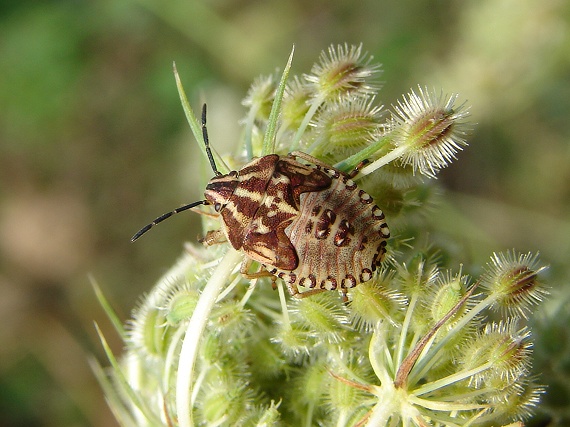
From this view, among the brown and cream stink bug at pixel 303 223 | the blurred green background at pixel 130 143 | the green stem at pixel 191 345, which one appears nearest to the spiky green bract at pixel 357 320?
the green stem at pixel 191 345

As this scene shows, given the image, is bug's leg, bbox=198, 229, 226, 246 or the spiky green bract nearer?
the spiky green bract

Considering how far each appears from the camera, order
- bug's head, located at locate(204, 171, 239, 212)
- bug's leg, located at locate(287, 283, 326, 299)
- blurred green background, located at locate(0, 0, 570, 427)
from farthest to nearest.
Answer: blurred green background, located at locate(0, 0, 570, 427) → bug's head, located at locate(204, 171, 239, 212) → bug's leg, located at locate(287, 283, 326, 299)

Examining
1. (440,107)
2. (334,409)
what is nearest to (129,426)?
(334,409)

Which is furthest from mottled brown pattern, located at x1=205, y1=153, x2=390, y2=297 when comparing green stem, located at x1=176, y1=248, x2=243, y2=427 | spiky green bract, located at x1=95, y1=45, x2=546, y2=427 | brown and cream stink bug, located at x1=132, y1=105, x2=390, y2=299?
green stem, located at x1=176, y1=248, x2=243, y2=427

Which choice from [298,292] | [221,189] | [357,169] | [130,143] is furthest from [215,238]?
[130,143]

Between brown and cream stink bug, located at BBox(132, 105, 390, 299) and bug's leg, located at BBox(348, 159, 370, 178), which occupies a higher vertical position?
bug's leg, located at BBox(348, 159, 370, 178)

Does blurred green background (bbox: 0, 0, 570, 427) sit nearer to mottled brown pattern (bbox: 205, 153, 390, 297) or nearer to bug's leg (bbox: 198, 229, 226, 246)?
bug's leg (bbox: 198, 229, 226, 246)

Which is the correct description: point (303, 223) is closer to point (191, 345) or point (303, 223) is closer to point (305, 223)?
point (305, 223)
